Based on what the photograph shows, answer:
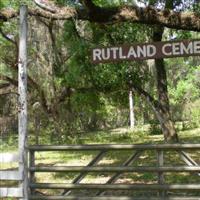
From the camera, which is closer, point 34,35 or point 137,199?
point 137,199

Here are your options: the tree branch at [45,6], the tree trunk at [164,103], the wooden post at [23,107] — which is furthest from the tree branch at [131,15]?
the tree trunk at [164,103]

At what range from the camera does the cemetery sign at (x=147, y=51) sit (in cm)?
828

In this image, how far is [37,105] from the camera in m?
29.2

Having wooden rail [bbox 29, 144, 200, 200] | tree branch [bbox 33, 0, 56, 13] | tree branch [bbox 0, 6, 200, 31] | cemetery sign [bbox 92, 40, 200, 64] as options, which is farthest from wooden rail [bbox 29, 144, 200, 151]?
tree branch [bbox 33, 0, 56, 13]

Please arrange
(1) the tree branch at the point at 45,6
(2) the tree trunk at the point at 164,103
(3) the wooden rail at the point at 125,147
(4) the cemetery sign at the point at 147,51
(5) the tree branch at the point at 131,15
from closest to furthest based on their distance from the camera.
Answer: (3) the wooden rail at the point at 125,147 < (4) the cemetery sign at the point at 147,51 < (5) the tree branch at the point at 131,15 < (1) the tree branch at the point at 45,6 < (2) the tree trunk at the point at 164,103

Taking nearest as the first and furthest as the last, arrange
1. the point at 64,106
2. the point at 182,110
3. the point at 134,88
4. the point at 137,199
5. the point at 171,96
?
the point at 137,199
the point at 134,88
the point at 64,106
the point at 171,96
the point at 182,110

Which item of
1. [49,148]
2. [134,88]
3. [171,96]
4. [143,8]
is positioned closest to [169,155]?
[134,88]

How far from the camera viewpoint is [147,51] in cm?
850

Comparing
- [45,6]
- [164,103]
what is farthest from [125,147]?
[164,103]

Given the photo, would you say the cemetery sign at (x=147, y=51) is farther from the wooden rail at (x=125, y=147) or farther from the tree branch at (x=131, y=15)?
the tree branch at (x=131, y=15)

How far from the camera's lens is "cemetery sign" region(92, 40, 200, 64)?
8281 mm

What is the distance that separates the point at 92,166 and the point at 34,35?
19217mm

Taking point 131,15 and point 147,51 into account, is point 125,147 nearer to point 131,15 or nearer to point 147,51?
point 147,51

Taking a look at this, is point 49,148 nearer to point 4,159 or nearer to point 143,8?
point 4,159
